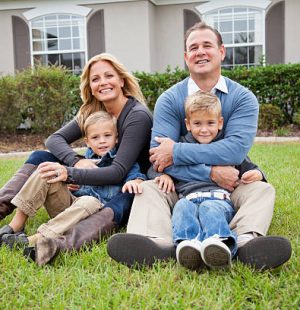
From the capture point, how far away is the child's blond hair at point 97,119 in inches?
139

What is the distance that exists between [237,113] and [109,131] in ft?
3.05

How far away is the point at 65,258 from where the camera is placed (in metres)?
2.77

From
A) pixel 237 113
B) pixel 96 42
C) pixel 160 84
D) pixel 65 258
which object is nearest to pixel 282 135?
pixel 160 84

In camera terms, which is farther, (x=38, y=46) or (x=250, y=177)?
(x=38, y=46)

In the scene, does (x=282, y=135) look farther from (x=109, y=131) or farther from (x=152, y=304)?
(x=152, y=304)

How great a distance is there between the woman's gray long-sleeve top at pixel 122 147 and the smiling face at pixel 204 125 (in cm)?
41

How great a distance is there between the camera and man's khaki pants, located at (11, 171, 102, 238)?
9.83 ft

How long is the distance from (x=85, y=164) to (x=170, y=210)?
73 cm

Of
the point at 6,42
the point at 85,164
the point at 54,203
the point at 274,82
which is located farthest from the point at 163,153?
the point at 6,42

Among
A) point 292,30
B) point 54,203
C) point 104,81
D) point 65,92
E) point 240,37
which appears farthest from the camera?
point 240,37

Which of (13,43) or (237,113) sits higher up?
(13,43)

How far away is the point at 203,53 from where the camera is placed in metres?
3.26

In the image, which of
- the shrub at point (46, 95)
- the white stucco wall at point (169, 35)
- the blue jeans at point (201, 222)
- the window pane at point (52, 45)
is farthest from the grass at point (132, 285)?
the window pane at point (52, 45)

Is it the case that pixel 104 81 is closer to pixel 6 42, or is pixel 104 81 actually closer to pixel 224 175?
pixel 224 175
